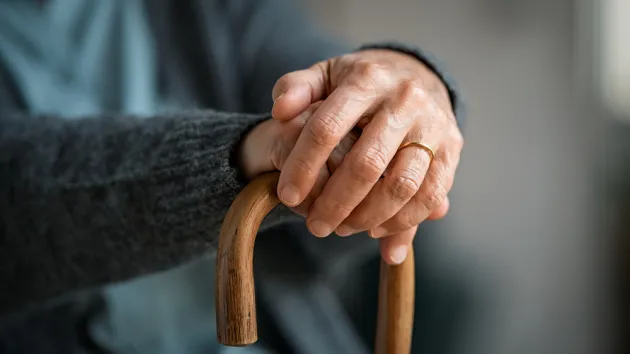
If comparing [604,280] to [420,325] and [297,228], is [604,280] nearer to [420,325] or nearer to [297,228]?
[420,325]

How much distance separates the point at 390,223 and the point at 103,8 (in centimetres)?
46

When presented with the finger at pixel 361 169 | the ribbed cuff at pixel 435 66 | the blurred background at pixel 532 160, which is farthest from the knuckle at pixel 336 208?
the blurred background at pixel 532 160

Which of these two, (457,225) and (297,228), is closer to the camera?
(297,228)

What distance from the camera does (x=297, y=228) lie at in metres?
0.61

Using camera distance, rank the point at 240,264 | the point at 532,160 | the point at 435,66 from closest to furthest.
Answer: the point at 240,264
the point at 435,66
the point at 532,160

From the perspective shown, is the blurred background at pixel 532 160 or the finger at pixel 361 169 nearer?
the finger at pixel 361 169

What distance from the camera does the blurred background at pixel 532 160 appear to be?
1428 mm

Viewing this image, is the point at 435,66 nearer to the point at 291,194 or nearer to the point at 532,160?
the point at 291,194

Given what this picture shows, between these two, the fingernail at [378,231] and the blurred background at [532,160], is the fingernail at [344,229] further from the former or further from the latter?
the blurred background at [532,160]

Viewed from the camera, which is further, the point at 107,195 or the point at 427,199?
the point at 107,195

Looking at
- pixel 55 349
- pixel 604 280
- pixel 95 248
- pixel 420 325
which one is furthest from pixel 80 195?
pixel 604 280

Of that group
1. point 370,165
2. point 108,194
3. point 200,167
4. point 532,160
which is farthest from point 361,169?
point 532,160

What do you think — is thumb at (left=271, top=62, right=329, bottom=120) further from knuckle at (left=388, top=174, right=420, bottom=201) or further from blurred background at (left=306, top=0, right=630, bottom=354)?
blurred background at (left=306, top=0, right=630, bottom=354)

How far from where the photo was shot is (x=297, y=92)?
0.32 metres
